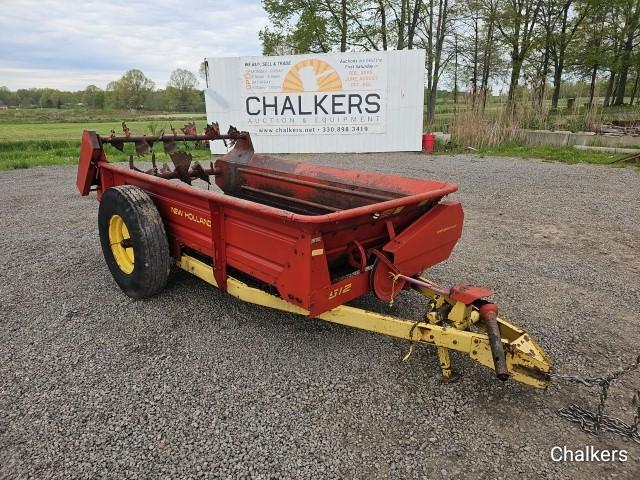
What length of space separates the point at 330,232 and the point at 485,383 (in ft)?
4.18

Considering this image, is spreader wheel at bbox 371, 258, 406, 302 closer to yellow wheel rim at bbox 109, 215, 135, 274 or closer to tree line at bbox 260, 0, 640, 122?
yellow wheel rim at bbox 109, 215, 135, 274

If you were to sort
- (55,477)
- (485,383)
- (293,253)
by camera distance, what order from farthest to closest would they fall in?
(485,383)
(293,253)
(55,477)

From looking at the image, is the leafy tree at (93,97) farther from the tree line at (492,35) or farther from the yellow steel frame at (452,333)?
the yellow steel frame at (452,333)

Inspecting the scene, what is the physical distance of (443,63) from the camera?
82.4 ft

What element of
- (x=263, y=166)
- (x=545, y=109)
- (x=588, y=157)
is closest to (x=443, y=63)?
(x=545, y=109)

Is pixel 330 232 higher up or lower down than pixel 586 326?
higher up

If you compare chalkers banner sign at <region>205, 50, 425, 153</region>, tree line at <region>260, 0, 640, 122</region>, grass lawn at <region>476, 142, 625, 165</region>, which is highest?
tree line at <region>260, 0, 640, 122</region>

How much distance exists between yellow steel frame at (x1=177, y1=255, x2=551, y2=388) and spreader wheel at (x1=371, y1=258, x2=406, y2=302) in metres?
0.18

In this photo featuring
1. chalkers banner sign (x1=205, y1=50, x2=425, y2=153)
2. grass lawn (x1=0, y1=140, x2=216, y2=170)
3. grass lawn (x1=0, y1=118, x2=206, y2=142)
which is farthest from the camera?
grass lawn (x1=0, y1=118, x2=206, y2=142)

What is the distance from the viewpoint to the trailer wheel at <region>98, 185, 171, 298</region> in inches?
128

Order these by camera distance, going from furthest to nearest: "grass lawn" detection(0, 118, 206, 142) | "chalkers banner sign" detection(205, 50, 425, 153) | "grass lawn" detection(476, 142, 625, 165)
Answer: "grass lawn" detection(0, 118, 206, 142), "chalkers banner sign" detection(205, 50, 425, 153), "grass lawn" detection(476, 142, 625, 165)

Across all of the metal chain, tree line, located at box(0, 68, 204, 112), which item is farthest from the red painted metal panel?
tree line, located at box(0, 68, 204, 112)

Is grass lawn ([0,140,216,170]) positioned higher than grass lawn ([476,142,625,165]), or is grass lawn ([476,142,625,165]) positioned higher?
grass lawn ([476,142,625,165])

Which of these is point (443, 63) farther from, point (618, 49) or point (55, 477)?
point (55, 477)
